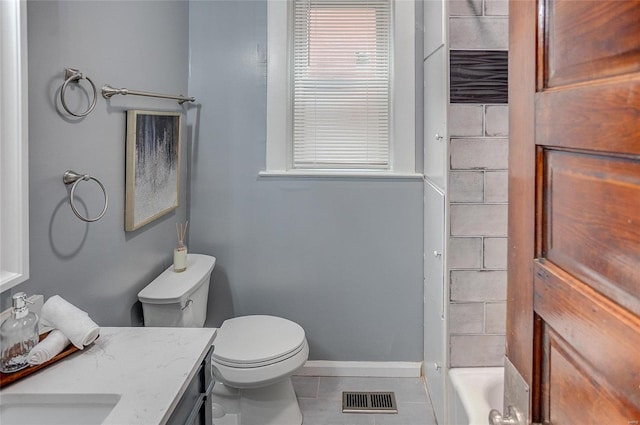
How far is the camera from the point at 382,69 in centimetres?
277

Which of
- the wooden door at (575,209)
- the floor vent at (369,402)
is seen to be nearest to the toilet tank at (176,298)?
the floor vent at (369,402)

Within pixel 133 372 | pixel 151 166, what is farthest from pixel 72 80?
pixel 133 372

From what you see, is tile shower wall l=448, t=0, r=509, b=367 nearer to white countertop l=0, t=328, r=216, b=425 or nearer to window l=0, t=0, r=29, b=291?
white countertop l=0, t=328, r=216, b=425

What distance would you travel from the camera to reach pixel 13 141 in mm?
1245

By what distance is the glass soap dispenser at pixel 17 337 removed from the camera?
3.72 ft

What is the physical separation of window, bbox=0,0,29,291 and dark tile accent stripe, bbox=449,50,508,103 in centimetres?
148

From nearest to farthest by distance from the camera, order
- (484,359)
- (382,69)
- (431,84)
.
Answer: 1. (484,359)
2. (431,84)
3. (382,69)

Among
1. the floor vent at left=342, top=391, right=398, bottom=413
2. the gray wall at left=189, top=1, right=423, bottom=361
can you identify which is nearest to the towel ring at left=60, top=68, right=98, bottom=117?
the gray wall at left=189, top=1, right=423, bottom=361

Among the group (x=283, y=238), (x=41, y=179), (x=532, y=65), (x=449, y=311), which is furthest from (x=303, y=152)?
(x=532, y=65)

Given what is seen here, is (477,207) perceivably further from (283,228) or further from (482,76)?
(283,228)

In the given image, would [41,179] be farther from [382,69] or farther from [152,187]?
[382,69]

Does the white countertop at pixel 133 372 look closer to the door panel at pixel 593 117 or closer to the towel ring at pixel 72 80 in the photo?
the towel ring at pixel 72 80

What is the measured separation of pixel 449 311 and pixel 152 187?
4.36 feet

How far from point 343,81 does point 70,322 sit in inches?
76.0
